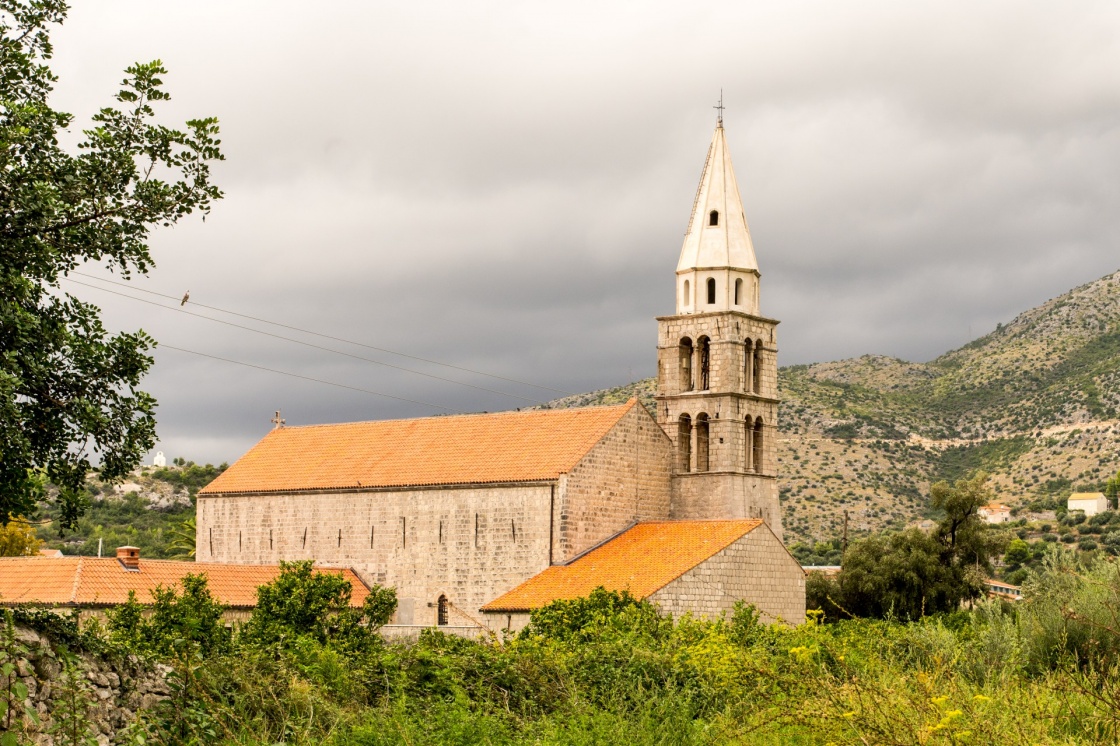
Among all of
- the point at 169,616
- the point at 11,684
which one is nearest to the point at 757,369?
the point at 169,616

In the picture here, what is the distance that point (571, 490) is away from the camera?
42938 millimetres

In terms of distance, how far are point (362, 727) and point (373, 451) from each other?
33.1 m

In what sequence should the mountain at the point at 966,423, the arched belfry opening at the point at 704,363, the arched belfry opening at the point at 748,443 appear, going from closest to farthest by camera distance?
1. the arched belfry opening at the point at 748,443
2. the arched belfry opening at the point at 704,363
3. the mountain at the point at 966,423

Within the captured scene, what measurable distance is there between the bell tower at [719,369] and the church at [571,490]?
0.05 m

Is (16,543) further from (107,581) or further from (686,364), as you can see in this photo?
(686,364)

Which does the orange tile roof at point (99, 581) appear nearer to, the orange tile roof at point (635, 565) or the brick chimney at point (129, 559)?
the brick chimney at point (129, 559)

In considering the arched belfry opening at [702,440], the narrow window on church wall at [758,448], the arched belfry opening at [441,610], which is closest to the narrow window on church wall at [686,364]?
the arched belfry opening at [702,440]

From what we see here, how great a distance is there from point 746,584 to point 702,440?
8695 millimetres

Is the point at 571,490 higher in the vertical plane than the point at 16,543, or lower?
higher

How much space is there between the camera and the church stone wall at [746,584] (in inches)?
1508

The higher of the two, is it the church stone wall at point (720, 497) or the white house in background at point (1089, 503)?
the white house in background at point (1089, 503)

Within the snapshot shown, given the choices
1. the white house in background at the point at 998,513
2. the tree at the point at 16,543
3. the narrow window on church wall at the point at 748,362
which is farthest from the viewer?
the white house in background at the point at 998,513

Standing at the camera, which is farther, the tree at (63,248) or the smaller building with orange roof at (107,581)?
the smaller building with orange roof at (107,581)

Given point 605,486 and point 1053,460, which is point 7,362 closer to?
point 605,486
